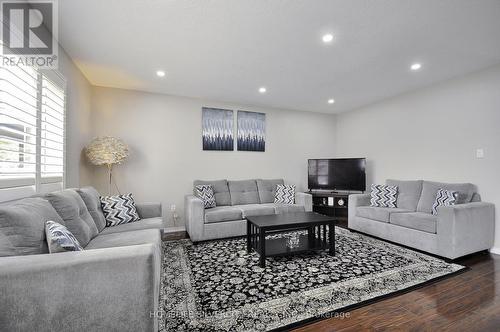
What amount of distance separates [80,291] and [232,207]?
2811 mm

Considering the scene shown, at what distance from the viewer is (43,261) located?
1.11 m

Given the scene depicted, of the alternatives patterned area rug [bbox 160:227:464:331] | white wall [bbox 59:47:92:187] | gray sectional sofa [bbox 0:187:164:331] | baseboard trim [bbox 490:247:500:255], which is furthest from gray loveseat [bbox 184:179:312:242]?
baseboard trim [bbox 490:247:500:255]

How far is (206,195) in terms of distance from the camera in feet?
12.7

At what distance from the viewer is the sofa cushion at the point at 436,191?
312 centimetres

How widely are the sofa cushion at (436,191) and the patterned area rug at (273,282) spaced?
2.90 ft

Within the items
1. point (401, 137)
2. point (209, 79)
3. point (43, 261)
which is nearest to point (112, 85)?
point (209, 79)

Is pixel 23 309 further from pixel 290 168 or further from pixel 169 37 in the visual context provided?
pixel 290 168

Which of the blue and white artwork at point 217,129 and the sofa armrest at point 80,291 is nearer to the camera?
the sofa armrest at point 80,291

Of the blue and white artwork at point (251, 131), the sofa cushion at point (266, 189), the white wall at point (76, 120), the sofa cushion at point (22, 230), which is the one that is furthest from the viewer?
the blue and white artwork at point (251, 131)

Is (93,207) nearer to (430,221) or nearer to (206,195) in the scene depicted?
(206,195)

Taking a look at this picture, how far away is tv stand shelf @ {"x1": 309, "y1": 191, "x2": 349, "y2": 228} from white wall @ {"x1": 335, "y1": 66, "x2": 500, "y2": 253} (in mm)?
909

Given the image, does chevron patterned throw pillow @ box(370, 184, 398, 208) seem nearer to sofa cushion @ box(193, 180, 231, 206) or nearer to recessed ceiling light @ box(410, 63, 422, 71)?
recessed ceiling light @ box(410, 63, 422, 71)

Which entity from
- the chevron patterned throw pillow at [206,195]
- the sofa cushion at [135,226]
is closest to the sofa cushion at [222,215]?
the chevron patterned throw pillow at [206,195]

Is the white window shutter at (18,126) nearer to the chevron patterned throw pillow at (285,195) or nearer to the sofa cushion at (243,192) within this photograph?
the sofa cushion at (243,192)
